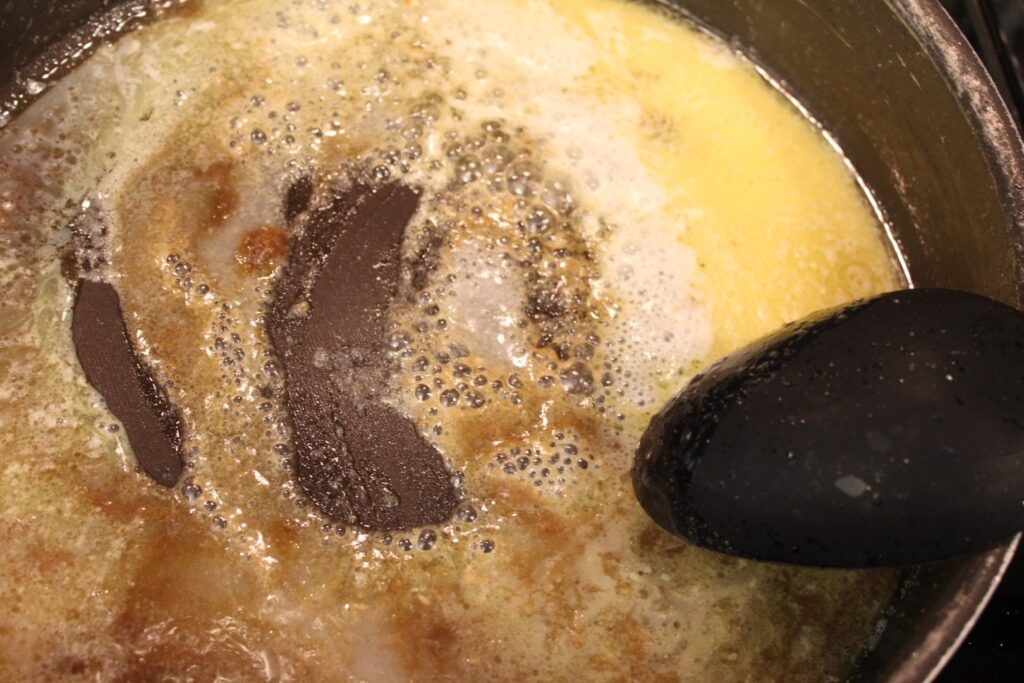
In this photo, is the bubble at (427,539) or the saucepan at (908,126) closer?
the saucepan at (908,126)

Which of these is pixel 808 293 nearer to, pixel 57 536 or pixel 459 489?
pixel 459 489

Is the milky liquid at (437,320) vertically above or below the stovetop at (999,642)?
above

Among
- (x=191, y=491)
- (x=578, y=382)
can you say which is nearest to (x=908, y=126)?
(x=578, y=382)

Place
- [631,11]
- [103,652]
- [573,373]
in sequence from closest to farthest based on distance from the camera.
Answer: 1. [103,652]
2. [573,373]
3. [631,11]

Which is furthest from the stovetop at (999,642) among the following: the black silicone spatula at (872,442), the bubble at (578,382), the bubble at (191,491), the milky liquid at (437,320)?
the bubble at (191,491)

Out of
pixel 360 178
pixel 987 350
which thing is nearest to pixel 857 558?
pixel 987 350

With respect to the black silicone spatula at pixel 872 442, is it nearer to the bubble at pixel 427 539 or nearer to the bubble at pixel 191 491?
the bubble at pixel 427 539

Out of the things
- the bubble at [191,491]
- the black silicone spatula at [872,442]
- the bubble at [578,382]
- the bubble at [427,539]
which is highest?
the black silicone spatula at [872,442]

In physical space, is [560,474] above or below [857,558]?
below
